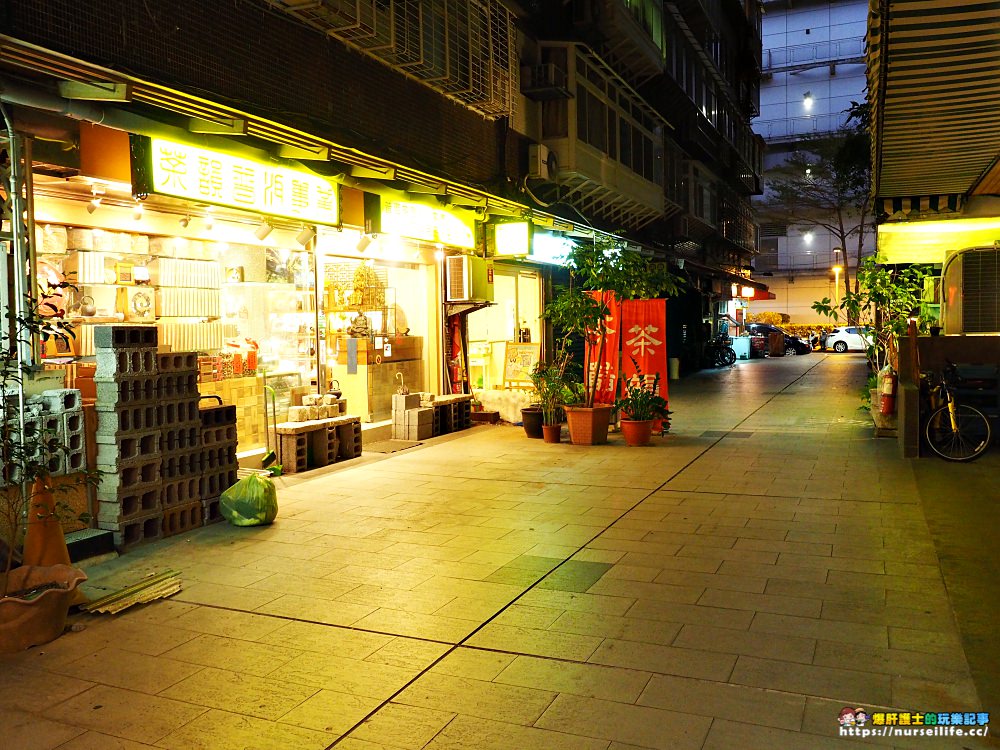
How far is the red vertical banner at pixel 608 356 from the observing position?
13914 mm

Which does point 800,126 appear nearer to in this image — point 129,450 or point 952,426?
point 952,426

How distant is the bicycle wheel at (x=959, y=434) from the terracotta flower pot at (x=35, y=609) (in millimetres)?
10667

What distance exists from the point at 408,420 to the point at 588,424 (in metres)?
3.13

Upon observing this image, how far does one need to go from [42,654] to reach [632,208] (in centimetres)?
1900

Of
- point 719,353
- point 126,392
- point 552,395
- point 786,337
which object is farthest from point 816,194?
point 126,392

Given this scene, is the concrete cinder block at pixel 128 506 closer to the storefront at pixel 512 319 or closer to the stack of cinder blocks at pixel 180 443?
the stack of cinder blocks at pixel 180 443

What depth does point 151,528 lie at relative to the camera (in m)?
7.73

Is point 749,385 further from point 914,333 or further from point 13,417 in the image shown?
point 13,417

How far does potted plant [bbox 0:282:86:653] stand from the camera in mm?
5191

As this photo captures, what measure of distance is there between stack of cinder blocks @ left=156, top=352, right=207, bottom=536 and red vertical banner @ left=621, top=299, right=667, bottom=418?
7.84 m

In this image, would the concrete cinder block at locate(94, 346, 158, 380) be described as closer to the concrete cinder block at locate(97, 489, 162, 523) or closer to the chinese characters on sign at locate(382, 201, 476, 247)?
the concrete cinder block at locate(97, 489, 162, 523)

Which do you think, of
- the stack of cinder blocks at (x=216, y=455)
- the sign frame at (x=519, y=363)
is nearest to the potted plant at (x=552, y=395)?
the sign frame at (x=519, y=363)

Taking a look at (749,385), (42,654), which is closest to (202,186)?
(42,654)

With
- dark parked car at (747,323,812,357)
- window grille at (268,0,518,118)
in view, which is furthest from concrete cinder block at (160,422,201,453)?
dark parked car at (747,323,812,357)
